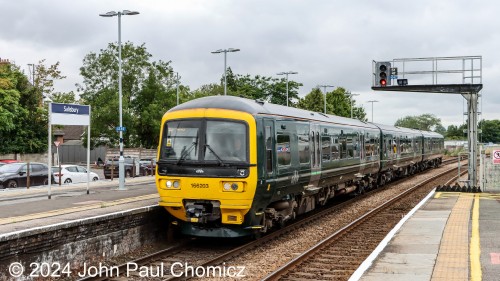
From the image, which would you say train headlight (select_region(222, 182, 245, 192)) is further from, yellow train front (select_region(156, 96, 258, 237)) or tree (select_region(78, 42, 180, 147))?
tree (select_region(78, 42, 180, 147))

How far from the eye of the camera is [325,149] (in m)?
16.9

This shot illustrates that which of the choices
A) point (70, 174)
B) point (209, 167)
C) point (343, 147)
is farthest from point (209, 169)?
point (70, 174)

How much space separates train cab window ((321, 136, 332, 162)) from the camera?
16.6 meters

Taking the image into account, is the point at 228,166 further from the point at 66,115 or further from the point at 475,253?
the point at 66,115

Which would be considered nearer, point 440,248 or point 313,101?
point 440,248

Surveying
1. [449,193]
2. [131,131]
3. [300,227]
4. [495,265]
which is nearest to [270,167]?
[300,227]

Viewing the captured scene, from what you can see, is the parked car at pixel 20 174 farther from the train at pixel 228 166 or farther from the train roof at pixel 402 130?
the train roof at pixel 402 130

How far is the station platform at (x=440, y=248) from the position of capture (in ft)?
28.5

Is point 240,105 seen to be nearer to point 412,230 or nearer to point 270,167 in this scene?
point 270,167

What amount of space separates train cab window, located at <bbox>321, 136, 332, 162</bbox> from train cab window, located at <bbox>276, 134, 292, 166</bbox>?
3.14 metres

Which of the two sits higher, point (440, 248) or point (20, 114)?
point (20, 114)

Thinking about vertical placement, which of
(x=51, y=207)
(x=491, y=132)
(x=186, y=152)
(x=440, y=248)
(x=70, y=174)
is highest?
(x=491, y=132)

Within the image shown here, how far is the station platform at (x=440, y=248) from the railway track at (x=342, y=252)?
548mm

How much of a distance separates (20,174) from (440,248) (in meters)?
20.7
